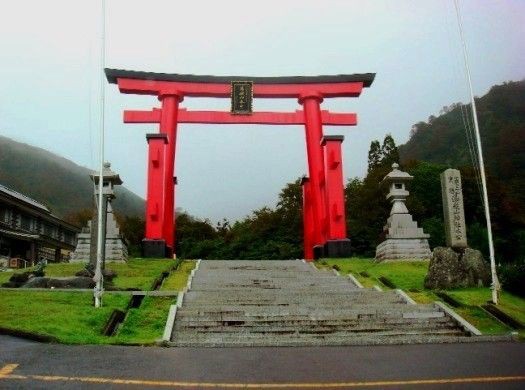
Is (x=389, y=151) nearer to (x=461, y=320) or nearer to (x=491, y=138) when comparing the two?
(x=491, y=138)

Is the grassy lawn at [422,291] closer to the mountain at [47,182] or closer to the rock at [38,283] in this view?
the rock at [38,283]

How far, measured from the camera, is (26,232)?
3541cm

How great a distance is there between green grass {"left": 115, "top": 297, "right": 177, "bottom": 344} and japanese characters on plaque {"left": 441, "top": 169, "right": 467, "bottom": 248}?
7247mm

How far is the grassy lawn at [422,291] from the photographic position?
10.1m

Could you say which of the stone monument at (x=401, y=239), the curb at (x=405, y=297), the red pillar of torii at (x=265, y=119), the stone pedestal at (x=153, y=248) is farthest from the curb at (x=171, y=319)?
the red pillar of torii at (x=265, y=119)

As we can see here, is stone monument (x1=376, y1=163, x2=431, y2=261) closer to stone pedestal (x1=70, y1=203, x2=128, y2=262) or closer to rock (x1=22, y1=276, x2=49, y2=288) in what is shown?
stone pedestal (x1=70, y1=203, x2=128, y2=262)

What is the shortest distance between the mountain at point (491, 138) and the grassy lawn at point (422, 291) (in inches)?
974

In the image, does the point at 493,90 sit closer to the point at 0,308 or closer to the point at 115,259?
the point at 115,259

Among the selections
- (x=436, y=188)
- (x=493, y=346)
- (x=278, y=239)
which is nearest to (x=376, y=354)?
(x=493, y=346)

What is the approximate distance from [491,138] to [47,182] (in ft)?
206

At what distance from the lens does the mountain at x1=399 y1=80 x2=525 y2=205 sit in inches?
1718

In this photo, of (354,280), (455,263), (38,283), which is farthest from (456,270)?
(38,283)

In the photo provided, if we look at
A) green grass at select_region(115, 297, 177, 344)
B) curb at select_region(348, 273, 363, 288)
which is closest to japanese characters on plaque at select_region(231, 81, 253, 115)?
curb at select_region(348, 273, 363, 288)

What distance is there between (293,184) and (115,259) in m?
24.0
